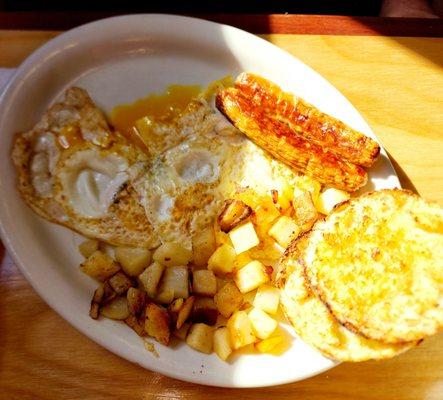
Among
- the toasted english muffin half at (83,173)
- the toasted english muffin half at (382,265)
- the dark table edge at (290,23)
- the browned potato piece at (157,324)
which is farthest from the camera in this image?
the dark table edge at (290,23)

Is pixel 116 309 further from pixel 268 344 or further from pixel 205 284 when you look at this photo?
pixel 268 344

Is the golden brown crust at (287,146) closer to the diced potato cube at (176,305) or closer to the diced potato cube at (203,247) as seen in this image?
the diced potato cube at (203,247)

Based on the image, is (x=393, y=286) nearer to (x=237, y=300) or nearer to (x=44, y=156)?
(x=237, y=300)

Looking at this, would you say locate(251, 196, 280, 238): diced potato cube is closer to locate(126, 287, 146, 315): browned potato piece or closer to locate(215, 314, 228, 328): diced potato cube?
locate(215, 314, 228, 328): diced potato cube

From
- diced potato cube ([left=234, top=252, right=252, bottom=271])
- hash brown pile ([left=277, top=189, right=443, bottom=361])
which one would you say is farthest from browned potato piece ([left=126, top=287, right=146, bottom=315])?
hash brown pile ([left=277, top=189, right=443, bottom=361])

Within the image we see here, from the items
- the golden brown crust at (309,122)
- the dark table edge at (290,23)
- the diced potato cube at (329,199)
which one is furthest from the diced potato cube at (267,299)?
the dark table edge at (290,23)

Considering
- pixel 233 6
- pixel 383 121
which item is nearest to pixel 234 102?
pixel 383 121
